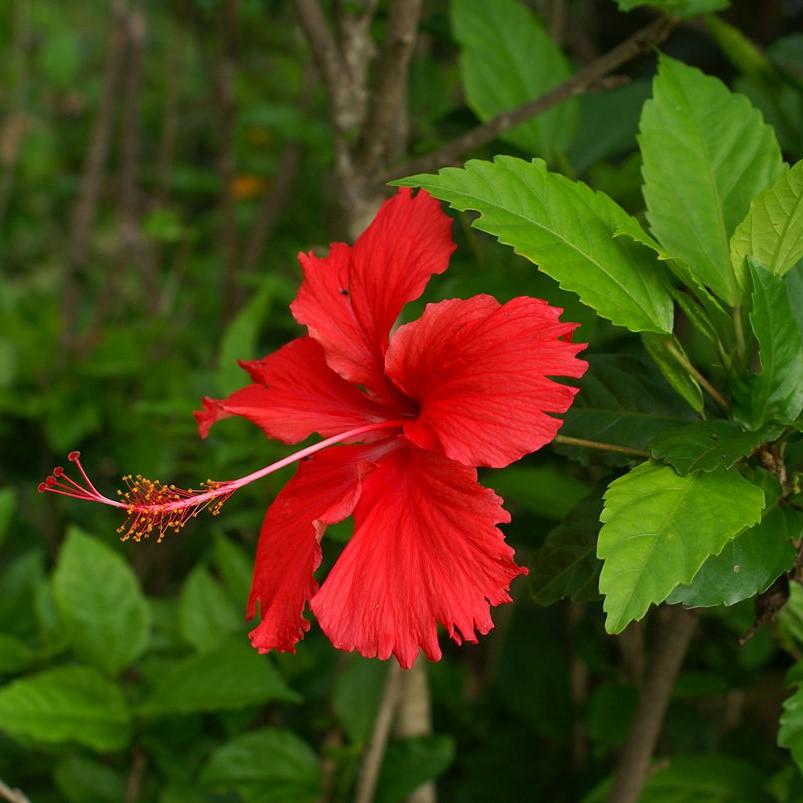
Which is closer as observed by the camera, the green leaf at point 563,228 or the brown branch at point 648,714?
the green leaf at point 563,228

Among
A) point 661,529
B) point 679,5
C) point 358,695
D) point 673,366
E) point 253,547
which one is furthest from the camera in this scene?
point 253,547

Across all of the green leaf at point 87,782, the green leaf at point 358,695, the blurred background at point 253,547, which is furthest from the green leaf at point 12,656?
the green leaf at point 358,695

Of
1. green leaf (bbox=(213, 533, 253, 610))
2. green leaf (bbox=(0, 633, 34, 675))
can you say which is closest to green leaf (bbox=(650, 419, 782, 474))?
green leaf (bbox=(213, 533, 253, 610))

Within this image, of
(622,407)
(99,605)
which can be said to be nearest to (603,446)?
(622,407)

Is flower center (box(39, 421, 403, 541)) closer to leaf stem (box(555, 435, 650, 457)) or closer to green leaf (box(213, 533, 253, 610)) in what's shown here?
leaf stem (box(555, 435, 650, 457))

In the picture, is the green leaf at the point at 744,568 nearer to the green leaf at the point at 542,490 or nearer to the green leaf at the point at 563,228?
the green leaf at the point at 563,228

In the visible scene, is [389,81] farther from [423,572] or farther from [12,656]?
[12,656]
